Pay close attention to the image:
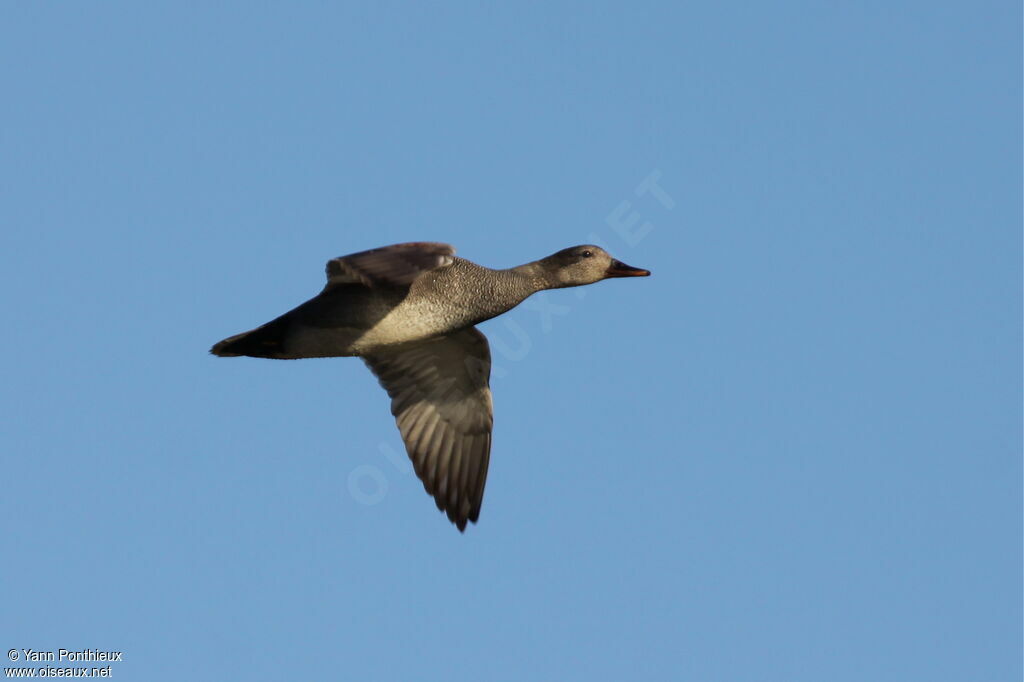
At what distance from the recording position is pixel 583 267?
14.6 m

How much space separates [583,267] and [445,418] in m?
2.53

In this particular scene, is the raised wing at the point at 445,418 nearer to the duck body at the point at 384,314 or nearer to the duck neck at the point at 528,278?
the duck neck at the point at 528,278

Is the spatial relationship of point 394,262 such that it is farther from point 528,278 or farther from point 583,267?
point 583,267

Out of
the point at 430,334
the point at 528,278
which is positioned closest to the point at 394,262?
the point at 430,334

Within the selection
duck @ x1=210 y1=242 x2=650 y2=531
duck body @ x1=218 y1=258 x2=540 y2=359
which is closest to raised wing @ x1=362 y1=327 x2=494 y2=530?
duck @ x1=210 y1=242 x2=650 y2=531

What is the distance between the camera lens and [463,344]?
15.3 metres

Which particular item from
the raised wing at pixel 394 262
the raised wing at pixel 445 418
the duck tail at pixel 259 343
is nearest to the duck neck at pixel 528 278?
the raised wing at pixel 394 262

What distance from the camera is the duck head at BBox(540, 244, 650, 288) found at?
14.5 meters

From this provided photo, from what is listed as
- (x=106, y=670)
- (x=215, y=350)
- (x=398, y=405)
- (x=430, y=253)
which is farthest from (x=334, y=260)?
(x=106, y=670)

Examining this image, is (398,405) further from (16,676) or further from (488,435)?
(16,676)

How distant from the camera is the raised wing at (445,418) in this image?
1560 centimetres

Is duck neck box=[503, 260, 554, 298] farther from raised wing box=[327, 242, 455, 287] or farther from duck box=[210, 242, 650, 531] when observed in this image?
raised wing box=[327, 242, 455, 287]

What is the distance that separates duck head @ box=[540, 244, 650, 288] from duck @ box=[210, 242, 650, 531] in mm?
11

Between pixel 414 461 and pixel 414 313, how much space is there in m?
2.70
